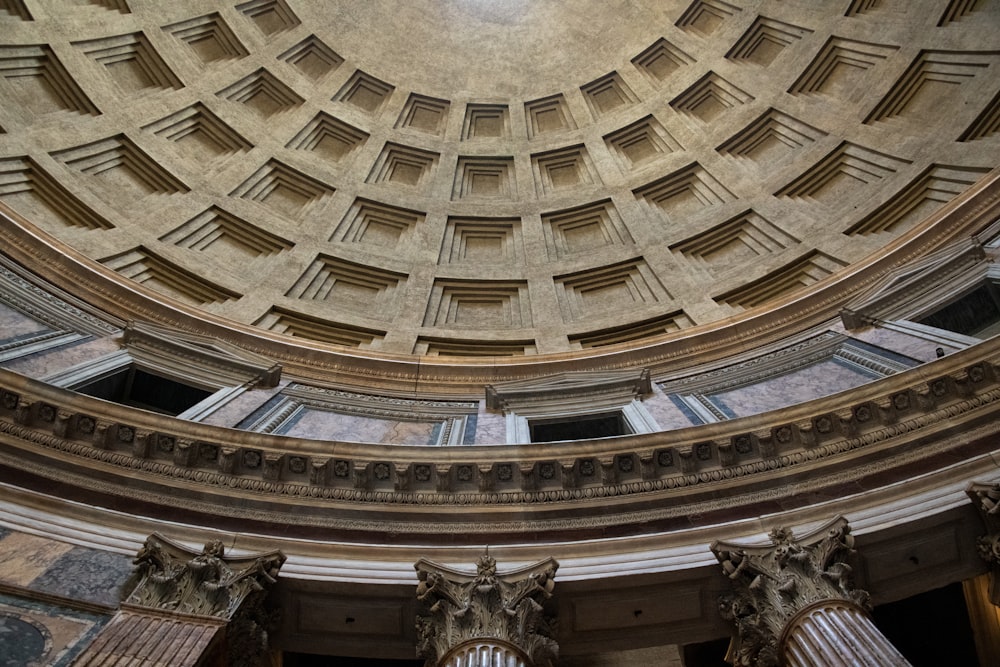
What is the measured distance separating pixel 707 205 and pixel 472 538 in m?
17.4

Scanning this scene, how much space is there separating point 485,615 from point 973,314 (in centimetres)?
1199

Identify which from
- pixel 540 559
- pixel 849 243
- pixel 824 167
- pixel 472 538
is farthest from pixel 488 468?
pixel 824 167

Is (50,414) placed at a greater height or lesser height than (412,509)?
greater

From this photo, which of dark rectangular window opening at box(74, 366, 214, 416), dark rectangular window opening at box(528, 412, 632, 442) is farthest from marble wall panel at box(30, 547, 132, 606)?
dark rectangular window opening at box(528, 412, 632, 442)

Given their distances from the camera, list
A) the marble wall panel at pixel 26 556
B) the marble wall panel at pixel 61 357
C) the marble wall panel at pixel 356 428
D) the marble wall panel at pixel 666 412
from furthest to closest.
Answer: the marble wall panel at pixel 356 428, the marble wall panel at pixel 666 412, the marble wall panel at pixel 61 357, the marble wall panel at pixel 26 556

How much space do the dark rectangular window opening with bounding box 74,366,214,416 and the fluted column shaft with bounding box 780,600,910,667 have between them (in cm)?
1221

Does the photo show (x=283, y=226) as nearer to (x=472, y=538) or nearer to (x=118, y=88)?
(x=118, y=88)

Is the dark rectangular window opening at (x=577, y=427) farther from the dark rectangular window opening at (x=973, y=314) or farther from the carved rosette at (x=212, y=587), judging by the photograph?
the carved rosette at (x=212, y=587)


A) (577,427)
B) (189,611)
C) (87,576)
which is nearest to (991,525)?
(577,427)

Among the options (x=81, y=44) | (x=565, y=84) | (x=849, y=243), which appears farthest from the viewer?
(x=565, y=84)

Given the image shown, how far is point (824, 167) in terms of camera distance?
906 inches

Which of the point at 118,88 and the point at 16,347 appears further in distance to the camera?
the point at 118,88

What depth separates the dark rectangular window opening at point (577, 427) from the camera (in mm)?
15492

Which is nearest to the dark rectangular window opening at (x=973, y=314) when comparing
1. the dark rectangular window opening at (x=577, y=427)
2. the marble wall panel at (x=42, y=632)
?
the dark rectangular window opening at (x=577, y=427)
